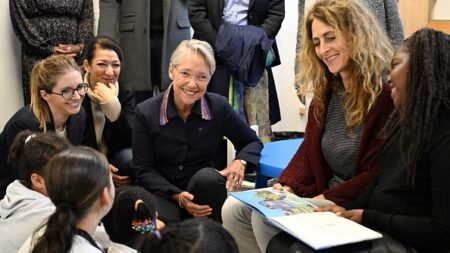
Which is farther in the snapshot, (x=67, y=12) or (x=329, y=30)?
(x=67, y=12)

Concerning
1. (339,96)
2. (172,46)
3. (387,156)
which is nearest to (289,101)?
(172,46)

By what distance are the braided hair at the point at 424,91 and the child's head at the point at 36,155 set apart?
103cm

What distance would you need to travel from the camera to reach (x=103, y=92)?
95.0 inches

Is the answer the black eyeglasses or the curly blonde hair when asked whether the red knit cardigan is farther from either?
the black eyeglasses

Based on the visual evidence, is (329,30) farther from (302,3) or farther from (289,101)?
(289,101)

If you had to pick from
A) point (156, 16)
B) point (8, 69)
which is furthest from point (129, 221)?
point (8, 69)

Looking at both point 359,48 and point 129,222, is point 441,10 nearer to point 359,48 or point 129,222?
point 359,48

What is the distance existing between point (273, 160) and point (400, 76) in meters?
0.81

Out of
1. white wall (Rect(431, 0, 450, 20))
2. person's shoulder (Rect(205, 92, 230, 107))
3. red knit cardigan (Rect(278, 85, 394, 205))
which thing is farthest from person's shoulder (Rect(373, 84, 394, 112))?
white wall (Rect(431, 0, 450, 20))

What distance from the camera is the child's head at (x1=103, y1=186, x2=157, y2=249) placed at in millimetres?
1431

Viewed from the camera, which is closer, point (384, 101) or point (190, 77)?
point (384, 101)

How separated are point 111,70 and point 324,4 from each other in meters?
1.20

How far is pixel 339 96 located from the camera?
178cm

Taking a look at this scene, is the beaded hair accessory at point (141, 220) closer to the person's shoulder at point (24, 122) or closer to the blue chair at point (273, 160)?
the blue chair at point (273, 160)
